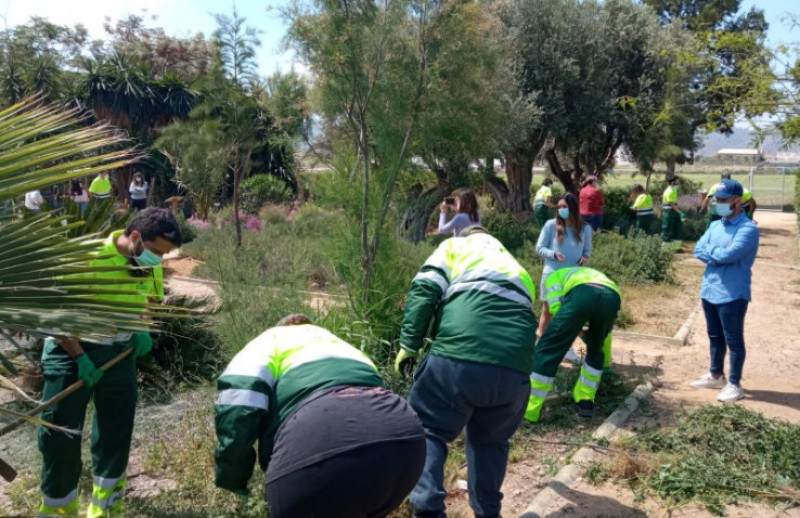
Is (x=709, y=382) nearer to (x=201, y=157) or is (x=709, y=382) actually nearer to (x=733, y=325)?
(x=733, y=325)

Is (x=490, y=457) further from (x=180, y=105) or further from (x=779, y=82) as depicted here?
(x=180, y=105)

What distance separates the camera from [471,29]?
6.55 meters

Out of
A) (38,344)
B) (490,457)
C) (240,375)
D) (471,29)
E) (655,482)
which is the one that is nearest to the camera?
(240,375)

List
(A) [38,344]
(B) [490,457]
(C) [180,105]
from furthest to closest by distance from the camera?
1. (C) [180,105]
2. (A) [38,344]
3. (B) [490,457]

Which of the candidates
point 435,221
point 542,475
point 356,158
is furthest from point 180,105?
point 542,475

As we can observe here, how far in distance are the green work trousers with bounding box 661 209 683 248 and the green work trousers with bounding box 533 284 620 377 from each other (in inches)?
396

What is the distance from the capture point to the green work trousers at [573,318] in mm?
4762

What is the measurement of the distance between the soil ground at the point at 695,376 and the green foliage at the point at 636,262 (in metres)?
0.75

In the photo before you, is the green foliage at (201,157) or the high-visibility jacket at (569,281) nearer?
the high-visibility jacket at (569,281)

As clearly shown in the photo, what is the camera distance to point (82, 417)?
135 inches

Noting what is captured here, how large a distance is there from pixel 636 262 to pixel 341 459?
31.0 feet

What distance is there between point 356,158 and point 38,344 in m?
3.33

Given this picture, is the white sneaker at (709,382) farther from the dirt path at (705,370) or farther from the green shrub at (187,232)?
the green shrub at (187,232)

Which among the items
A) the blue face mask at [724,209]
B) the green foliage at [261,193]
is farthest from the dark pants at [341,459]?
the green foliage at [261,193]
